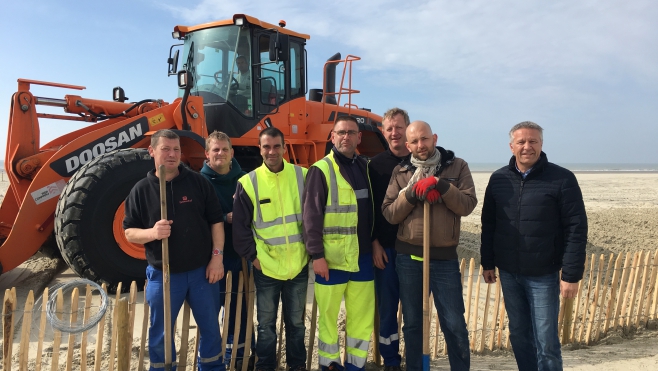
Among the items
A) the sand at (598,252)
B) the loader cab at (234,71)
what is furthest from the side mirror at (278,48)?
the sand at (598,252)

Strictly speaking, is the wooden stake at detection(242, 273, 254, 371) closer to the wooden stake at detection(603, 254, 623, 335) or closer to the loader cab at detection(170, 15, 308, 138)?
the loader cab at detection(170, 15, 308, 138)

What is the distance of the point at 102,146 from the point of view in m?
5.29

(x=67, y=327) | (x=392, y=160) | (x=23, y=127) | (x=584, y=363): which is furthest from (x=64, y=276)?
(x=584, y=363)

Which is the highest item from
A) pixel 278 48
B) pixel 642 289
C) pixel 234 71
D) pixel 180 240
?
pixel 278 48

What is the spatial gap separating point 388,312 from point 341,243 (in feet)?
2.58

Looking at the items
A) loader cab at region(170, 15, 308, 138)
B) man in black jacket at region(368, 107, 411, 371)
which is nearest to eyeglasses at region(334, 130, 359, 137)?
man in black jacket at region(368, 107, 411, 371)

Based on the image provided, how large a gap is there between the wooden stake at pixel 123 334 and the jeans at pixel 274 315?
0.85 meters

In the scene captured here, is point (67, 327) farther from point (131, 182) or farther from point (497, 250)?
point (497, 250)

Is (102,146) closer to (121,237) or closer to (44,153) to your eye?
(44,153)

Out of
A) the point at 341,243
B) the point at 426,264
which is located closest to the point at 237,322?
the point at 341,243

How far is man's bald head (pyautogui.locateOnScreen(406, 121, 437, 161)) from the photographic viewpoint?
309cm

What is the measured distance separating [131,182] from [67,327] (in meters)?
2.21

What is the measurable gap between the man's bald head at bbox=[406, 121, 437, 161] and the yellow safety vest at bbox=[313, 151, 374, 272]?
0.53 meters

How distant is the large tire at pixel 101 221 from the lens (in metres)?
4.57
